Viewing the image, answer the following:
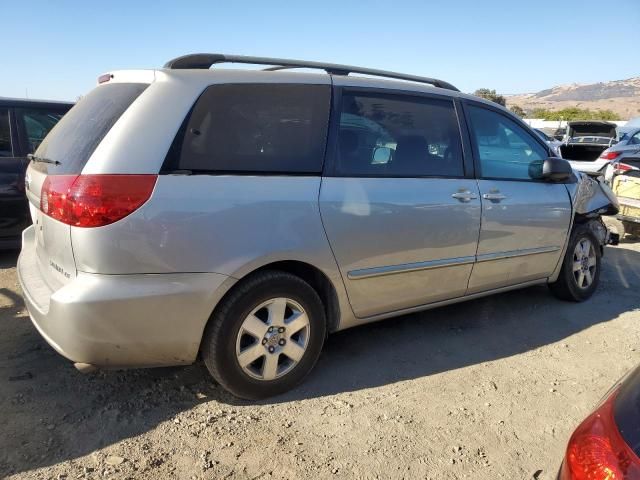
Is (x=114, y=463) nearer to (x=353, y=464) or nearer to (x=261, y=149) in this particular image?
(x=353, y=464)

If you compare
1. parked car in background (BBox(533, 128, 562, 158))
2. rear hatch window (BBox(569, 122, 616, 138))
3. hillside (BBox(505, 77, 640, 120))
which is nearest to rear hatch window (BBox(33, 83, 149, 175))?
parked car in background (BBox(533, 128, 562, 158))

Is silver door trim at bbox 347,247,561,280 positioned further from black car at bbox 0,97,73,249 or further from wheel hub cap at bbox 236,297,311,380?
black car at bbox 0,97,73,249

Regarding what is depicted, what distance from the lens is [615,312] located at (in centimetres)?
457

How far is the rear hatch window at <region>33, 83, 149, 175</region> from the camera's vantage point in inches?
101

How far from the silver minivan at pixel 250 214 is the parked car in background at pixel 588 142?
24.4 ft

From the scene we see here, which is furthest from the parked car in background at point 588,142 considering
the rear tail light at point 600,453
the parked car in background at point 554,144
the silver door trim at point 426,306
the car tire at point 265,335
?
the rear tail light at point 600,453

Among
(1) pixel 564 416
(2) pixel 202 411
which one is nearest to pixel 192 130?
(2) pixel 202 411

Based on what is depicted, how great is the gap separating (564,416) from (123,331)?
2383 millimetres

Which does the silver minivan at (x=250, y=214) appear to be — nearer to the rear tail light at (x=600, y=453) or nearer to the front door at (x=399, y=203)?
the front door at (x=399, y=203)

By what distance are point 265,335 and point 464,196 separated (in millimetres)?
1672

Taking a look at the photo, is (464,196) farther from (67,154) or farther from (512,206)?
(67,154)

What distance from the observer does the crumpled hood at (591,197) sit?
4473mm

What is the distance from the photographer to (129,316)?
8.13 feet

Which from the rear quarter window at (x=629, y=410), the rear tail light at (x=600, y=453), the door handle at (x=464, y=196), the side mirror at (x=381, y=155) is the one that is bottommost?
the rear tail light at (x=600, y=453)
